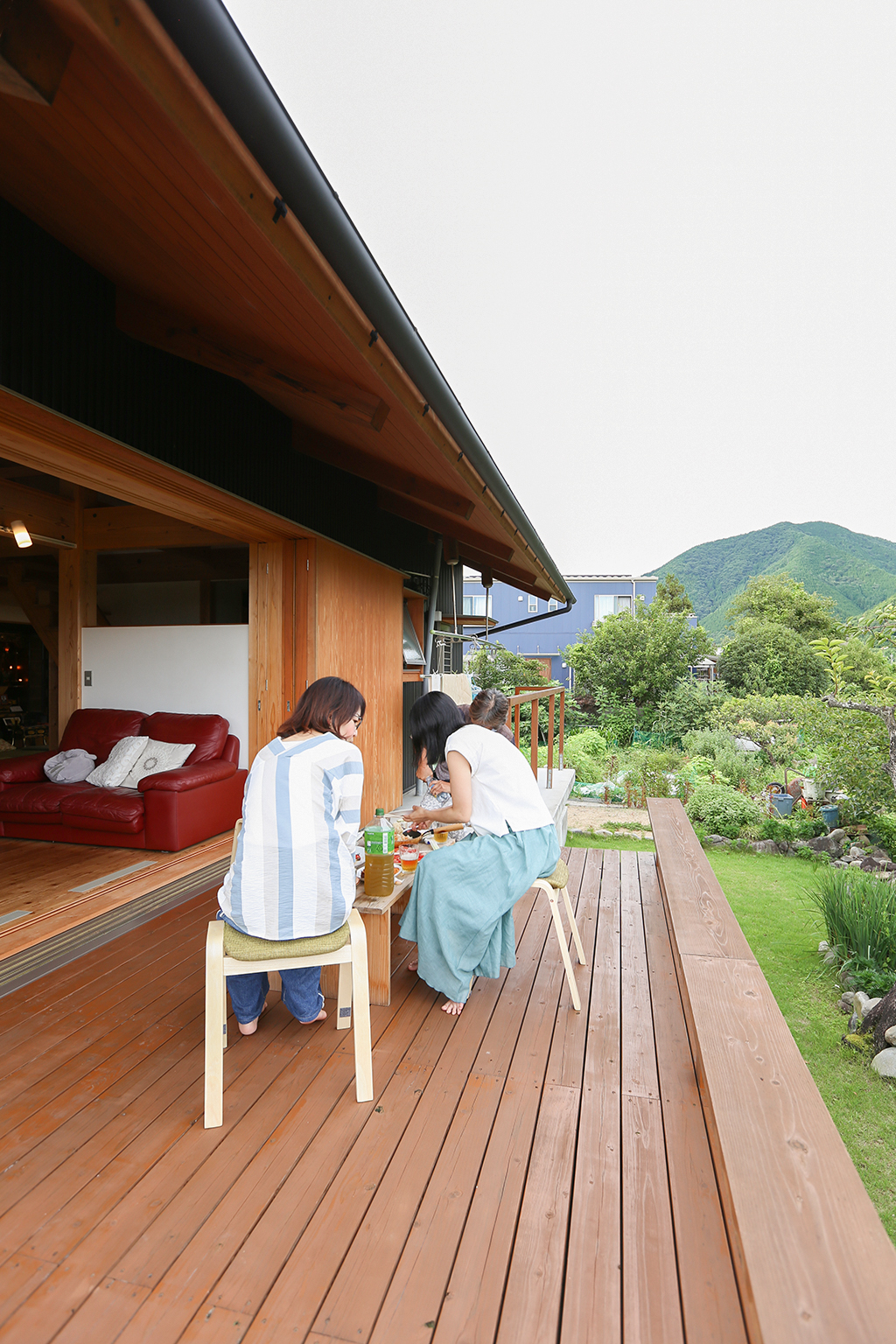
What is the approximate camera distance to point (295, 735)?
2.05 meters

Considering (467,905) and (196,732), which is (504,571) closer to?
(196,732)

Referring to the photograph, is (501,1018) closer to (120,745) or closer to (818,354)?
(120,745)

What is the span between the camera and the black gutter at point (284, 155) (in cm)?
120

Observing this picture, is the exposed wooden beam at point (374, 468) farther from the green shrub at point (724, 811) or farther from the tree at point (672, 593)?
the tree at point (672, 593)

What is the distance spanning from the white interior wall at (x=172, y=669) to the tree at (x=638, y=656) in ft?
40.1

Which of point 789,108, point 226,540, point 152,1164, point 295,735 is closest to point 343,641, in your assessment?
point 226,540

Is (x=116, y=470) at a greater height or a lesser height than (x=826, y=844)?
greater

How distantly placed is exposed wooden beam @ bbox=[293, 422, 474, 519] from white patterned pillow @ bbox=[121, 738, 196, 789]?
2.25 metres

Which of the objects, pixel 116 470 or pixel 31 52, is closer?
pixel 31 52

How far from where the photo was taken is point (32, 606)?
711 cm

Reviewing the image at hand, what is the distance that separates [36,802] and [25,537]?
1.91m

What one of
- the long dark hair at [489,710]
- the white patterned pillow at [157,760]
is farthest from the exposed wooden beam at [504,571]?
the long dark hair at [489,710]

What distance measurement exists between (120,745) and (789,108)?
20751 millimetres

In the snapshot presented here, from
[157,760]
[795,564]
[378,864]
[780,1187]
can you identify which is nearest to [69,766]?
[157,760]
